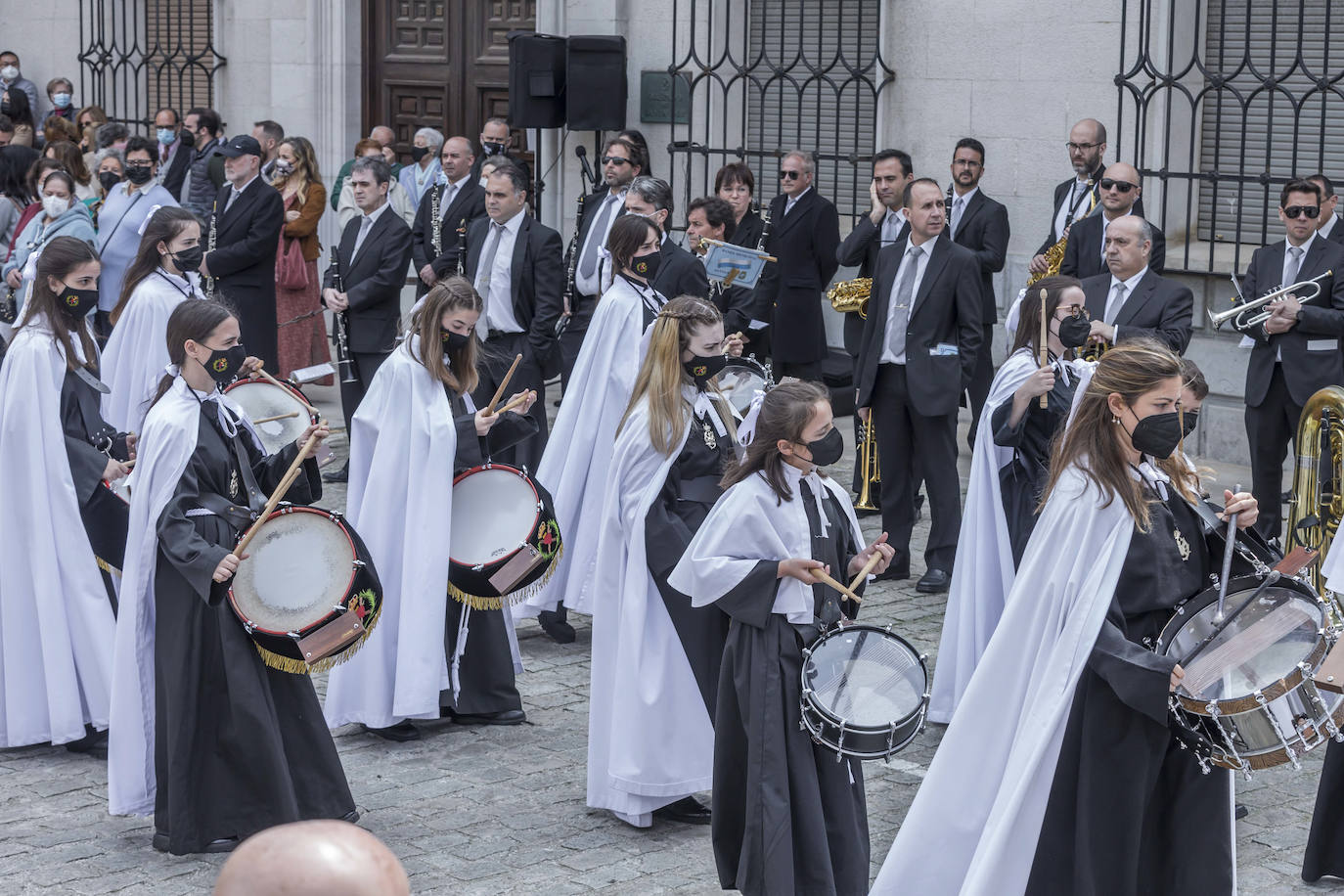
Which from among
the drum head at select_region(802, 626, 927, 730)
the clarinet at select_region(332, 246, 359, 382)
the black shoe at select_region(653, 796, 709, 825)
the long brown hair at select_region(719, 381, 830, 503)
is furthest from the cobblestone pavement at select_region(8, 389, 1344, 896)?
the clarinet at select_region(332, 246, 359, 382)

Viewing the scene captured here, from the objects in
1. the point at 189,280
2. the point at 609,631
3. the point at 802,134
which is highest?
the point at 802,134

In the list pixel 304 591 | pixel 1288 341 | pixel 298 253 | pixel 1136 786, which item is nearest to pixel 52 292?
pixel 304 591

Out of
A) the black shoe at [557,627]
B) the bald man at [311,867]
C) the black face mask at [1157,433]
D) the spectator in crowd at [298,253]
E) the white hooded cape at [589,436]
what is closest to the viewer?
the bald man at [311,867]

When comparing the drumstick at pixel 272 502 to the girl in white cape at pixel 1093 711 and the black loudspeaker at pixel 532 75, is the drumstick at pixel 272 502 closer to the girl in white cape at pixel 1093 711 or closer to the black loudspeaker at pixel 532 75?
the girl in white cape at pixel 1093 711

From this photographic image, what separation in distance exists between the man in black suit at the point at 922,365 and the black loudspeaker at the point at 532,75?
545 centimetres

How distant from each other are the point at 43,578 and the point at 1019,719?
4.01 meters

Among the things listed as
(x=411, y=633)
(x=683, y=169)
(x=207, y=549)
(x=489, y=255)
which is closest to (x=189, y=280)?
(x=489, y=255)

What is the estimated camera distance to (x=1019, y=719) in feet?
15.9

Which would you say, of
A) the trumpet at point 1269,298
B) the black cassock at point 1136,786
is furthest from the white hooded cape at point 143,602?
the trumpet at point 1269,298

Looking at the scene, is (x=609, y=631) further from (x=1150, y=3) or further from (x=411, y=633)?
(x=1150, y=3)

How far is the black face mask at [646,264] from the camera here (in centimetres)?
847

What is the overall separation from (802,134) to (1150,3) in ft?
10.4

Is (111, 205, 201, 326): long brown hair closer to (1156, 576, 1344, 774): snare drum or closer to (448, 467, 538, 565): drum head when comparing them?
(448, 467, 538, 565): drum head

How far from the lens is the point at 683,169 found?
47.5 ft
